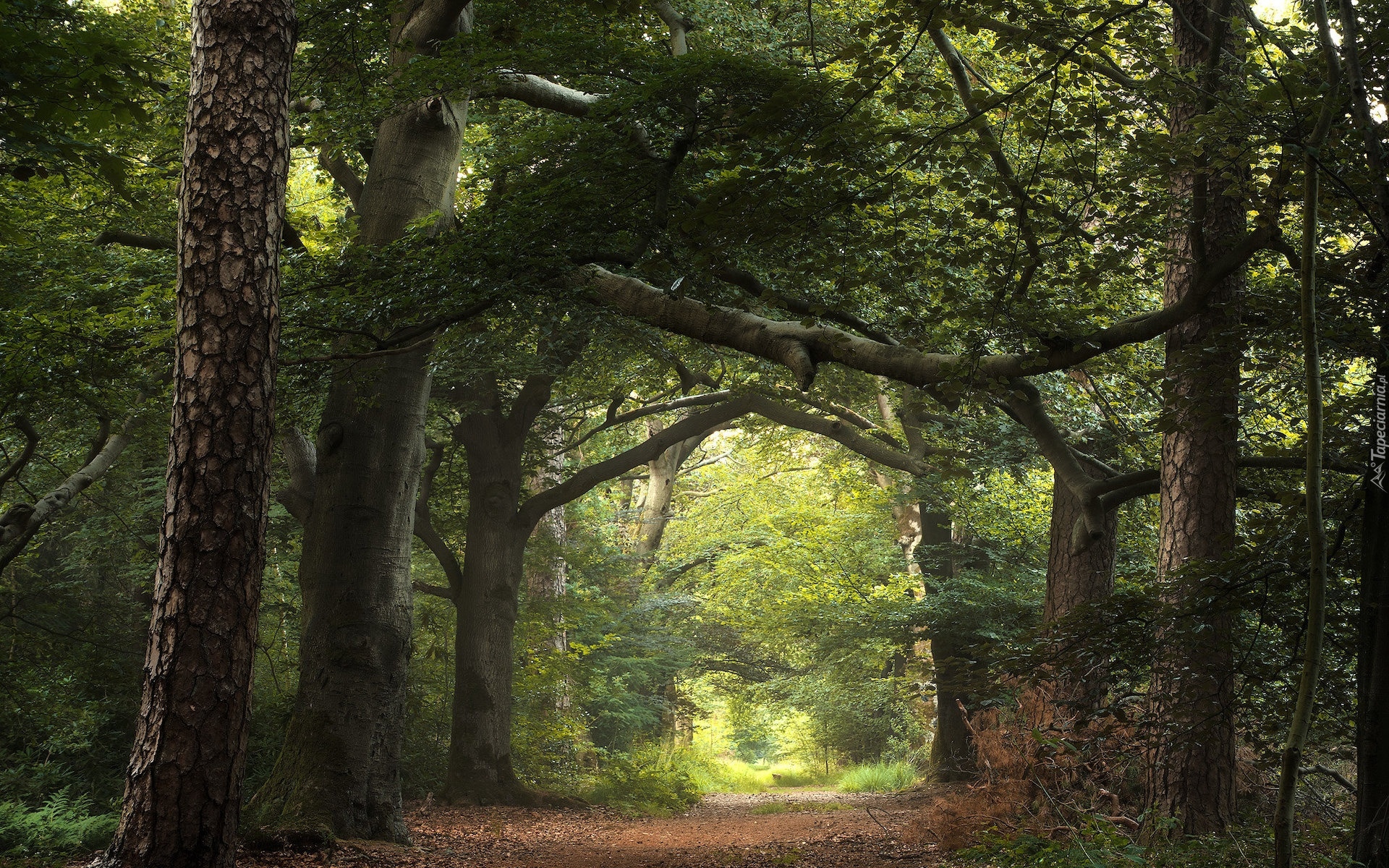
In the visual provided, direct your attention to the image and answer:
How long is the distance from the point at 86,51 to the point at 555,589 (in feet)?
42.1

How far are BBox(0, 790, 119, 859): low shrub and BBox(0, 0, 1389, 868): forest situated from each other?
1.5 inches

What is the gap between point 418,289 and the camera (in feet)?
24.1

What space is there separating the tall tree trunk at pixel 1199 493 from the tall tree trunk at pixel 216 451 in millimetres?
4056

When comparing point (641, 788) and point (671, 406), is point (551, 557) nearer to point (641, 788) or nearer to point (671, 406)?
point (671, 406)

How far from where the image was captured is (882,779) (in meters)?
18.4

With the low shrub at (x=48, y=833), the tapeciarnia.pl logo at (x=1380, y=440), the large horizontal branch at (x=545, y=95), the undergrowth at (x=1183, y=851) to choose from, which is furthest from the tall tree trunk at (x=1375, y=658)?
the low shrub at (x=48, y=833)

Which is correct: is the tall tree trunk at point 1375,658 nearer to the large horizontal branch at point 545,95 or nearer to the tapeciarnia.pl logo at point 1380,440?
the tapeciarnia.pl logo at point 1380,440

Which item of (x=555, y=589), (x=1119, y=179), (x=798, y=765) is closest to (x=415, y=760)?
(x=555, y=589)

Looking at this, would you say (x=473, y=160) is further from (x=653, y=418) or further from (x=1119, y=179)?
(x=1119, y=179)

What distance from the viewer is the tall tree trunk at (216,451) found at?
13.6 ft

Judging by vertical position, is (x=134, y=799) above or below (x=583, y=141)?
below

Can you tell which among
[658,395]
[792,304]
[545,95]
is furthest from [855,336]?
[658,395]

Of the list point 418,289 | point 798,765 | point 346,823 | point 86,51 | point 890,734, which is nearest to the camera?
point 86,51

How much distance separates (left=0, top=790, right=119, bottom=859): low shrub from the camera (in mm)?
7449
